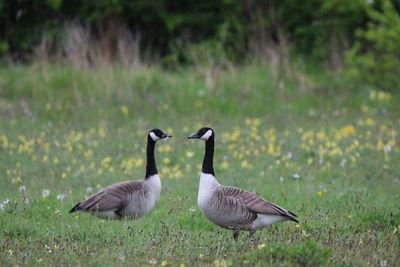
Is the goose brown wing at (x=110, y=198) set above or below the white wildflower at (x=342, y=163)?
above

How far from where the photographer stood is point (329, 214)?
7.82 meters

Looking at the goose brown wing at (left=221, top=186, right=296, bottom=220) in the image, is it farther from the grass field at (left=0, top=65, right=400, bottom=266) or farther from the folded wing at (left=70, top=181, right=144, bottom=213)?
the folded wing at (left=70, top=181, right=144, bottom=213)

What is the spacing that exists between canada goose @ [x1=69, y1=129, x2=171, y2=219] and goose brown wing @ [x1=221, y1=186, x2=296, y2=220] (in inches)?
42.4

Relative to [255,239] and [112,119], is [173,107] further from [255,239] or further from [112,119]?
[255,239]

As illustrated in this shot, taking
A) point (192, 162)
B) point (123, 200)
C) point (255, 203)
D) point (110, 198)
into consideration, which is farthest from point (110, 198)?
point (192, 162)

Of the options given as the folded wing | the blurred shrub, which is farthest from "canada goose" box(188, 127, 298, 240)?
the blurred shrub

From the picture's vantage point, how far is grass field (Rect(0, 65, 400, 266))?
19.8 ft

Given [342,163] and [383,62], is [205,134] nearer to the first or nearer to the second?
[342,163]

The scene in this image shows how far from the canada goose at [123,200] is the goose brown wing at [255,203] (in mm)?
1077

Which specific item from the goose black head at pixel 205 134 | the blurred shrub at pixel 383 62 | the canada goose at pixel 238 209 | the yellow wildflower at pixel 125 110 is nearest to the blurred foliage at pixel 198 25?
the blurred shrub at pixel 383 62

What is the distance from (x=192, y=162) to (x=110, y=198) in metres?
4.39

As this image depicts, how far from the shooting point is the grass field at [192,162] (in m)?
6.02

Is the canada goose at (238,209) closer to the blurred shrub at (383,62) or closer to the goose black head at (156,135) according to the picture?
the goose black head at (156,135)

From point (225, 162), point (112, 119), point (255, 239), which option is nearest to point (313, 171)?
point (225, 162)
